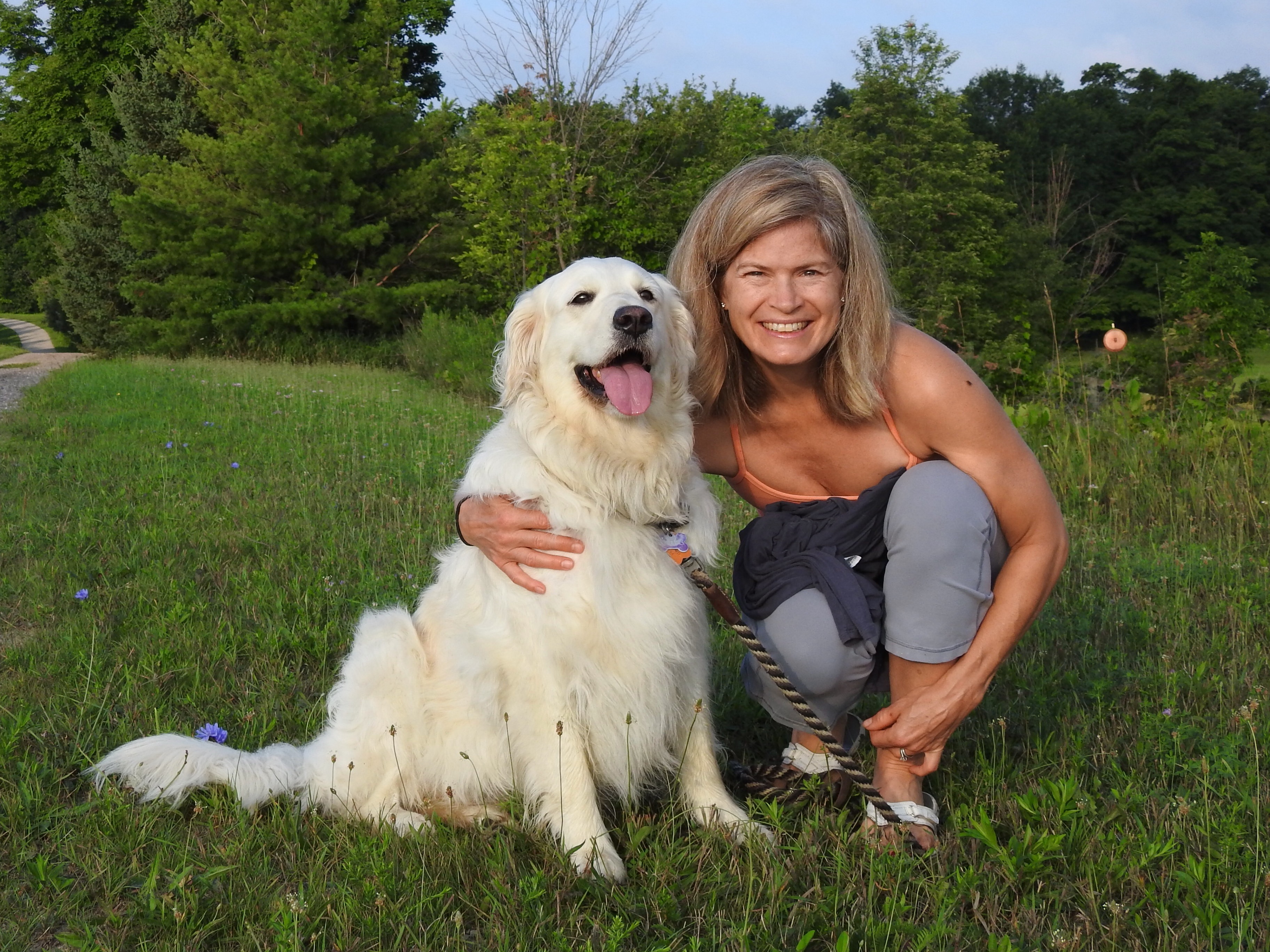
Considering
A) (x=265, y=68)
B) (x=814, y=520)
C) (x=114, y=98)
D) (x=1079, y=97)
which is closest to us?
(x=814, y=520)

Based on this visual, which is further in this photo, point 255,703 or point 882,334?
point 255,703

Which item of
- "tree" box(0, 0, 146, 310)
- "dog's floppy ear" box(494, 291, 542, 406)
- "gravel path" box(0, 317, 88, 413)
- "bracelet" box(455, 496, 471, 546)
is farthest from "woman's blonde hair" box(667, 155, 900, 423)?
"tree" box(0, 0, 146, 310)

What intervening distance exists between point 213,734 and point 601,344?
1438mm

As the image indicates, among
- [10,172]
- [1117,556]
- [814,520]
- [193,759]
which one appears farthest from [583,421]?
[10,172]

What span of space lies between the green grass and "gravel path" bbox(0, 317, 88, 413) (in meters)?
0.19

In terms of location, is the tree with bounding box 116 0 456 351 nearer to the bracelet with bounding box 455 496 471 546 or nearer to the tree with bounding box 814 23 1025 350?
the tree with bounding box 814 23 1025 350

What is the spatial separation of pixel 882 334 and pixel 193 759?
1.96 metres

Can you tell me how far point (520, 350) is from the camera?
2549mm

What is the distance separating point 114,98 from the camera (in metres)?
20.8

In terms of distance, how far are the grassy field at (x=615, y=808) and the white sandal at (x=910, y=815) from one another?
0.28 feet

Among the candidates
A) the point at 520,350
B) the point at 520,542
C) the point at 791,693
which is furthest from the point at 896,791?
the point at 520,350

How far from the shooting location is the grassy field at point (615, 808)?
6.03 feet

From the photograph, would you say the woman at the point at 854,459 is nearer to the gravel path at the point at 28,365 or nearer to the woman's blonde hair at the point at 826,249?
the woman's blonde hair at the point at 826,249

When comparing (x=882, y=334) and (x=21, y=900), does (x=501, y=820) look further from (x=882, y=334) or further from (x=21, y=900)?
(x=882, y=334)
